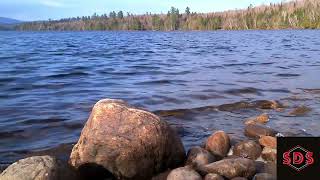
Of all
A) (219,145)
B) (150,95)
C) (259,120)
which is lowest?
(150,95)

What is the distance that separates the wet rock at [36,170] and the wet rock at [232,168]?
218cm

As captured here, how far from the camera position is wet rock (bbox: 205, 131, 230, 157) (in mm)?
7984

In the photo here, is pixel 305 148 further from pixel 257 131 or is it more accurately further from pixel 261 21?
pixel 261 21

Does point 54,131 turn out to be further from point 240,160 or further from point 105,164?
point 240,160

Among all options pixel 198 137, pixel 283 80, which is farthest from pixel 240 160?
pixel 283 80

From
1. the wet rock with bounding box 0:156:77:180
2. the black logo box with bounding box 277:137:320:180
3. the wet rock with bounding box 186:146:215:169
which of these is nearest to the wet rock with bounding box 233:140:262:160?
the wet rock with bounding box 186:146:215:169

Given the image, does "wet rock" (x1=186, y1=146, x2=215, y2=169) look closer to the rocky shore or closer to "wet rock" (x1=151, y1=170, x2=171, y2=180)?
the rocky shore

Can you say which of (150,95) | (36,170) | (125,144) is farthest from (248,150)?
(150,95)

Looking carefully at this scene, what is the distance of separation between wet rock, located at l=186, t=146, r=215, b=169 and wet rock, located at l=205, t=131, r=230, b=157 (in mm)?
455

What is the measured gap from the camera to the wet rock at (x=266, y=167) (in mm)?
6887

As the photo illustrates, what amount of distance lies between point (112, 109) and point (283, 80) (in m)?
12.9

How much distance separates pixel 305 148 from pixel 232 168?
11.2 ft

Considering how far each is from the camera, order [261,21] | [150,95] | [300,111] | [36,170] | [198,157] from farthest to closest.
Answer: [261,21]
[150,95]
[300,111]
[198,157]
[36,170]

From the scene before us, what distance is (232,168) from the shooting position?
6.54 m
